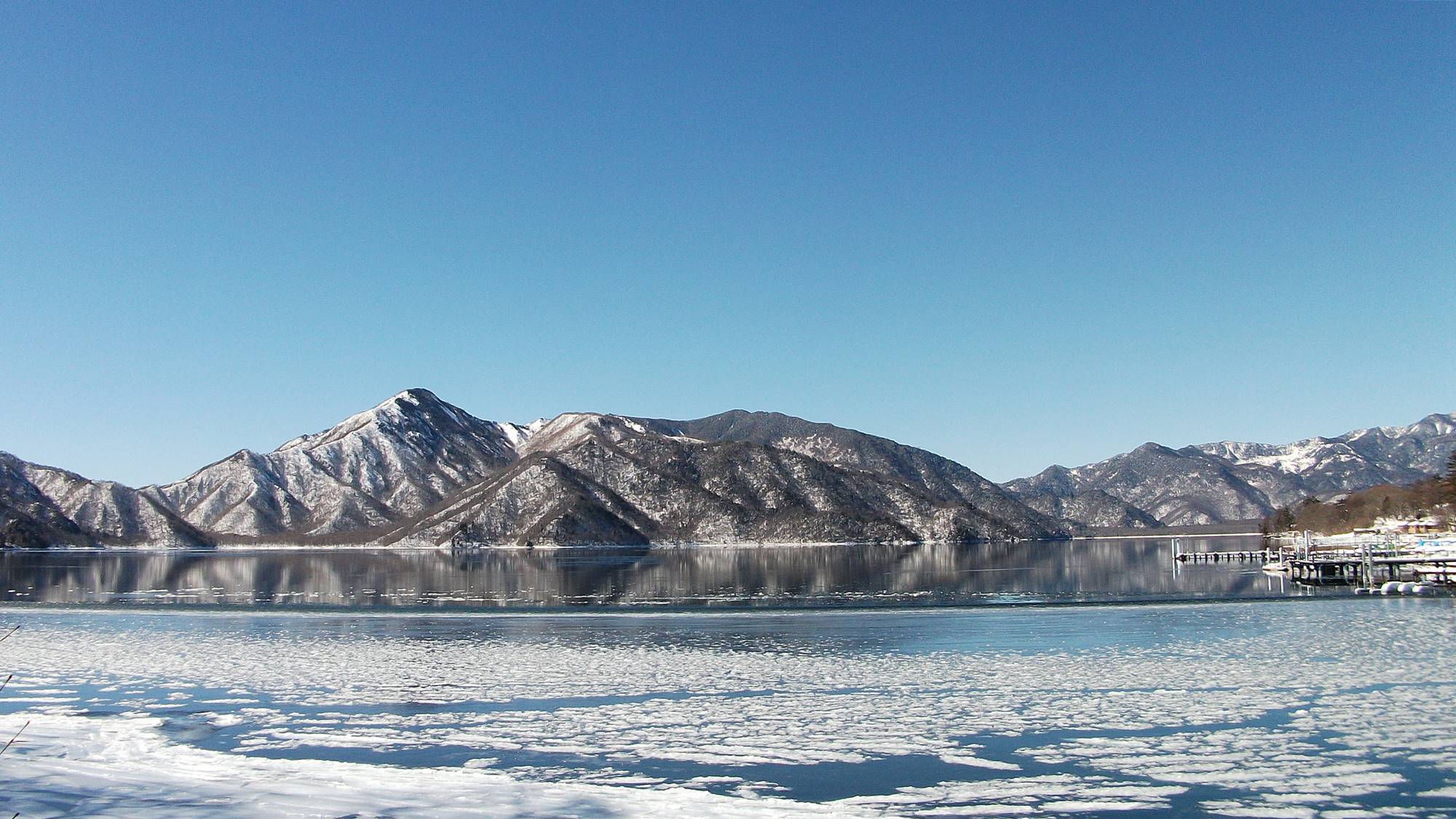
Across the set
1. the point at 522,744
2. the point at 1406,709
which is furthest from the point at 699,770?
the point at 1406,709

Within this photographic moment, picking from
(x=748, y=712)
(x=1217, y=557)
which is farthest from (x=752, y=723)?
(x=1217, y=557)

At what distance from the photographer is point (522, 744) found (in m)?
23.6

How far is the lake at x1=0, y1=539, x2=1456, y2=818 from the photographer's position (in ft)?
61.6

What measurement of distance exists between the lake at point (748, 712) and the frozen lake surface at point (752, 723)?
12 cm

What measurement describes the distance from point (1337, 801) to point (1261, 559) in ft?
450

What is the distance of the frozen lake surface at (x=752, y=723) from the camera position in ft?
61.2

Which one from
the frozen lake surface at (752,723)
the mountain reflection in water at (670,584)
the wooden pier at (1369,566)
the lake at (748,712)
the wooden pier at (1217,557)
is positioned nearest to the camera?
the frozen lake surface at (752,723)

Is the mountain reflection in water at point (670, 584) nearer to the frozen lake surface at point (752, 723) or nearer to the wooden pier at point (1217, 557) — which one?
the wooden pier at point (1217, 557)

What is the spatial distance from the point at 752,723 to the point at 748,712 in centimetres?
151

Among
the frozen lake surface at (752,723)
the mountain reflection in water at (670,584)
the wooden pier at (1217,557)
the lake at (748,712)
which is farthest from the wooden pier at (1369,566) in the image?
the wooden pier at (1217,557)

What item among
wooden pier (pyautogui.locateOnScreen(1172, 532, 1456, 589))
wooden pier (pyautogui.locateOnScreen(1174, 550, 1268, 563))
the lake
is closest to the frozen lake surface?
the lake

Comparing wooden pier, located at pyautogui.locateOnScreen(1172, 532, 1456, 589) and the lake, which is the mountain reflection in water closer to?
wooden pier, located at pyautogui.locateOnScreen(1172, 532, 1456, 589)

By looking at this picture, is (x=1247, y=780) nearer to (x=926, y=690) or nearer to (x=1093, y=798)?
Answer: (x=1093, y=798)

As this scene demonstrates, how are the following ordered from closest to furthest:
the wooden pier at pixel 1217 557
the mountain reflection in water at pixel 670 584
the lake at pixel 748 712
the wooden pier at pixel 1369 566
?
1. the lake at pixel 748 712
2. the mountain reflection in water at pixel 670 584
3. the wooden pier at pixel 1369 566
4. the wooden pier at pixel 1217 557
